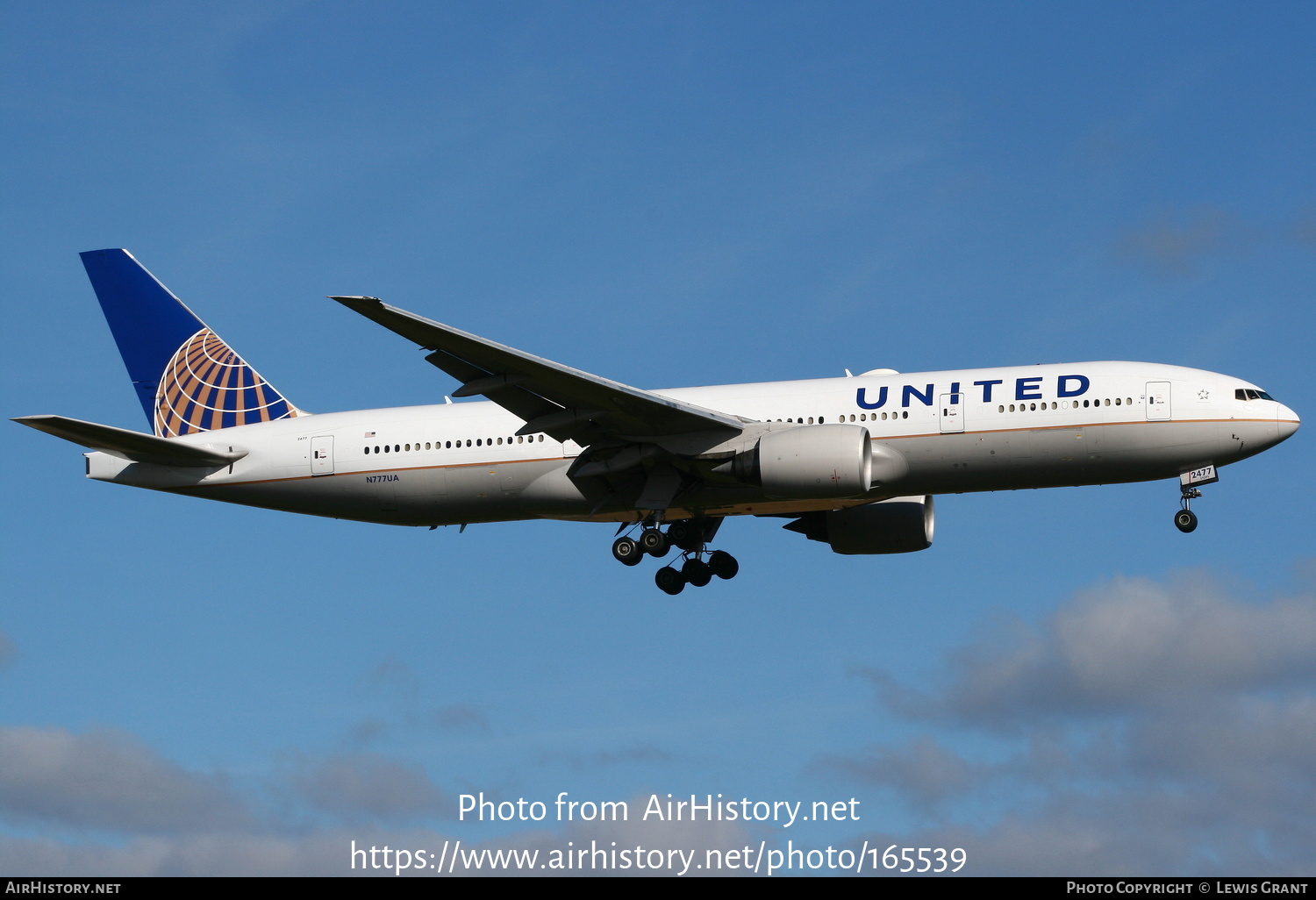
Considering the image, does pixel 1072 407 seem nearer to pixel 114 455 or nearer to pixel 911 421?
pixel 911 421

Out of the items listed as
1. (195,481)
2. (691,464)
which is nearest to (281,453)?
(195,481)

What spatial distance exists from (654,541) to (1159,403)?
11.2m

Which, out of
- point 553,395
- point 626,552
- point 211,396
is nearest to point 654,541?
point 626,552

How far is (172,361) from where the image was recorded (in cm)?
4053

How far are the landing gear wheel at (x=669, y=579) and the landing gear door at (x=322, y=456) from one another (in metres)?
8.04

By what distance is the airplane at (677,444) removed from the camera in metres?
32.6

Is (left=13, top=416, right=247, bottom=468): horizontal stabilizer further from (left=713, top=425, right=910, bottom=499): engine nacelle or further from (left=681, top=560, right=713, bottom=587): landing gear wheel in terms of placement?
(left=713, top=425, right=910, bottom=499): engine nacelle

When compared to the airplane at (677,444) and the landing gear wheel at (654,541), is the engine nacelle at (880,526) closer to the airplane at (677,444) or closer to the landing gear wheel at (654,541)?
the airplane at (677,444)

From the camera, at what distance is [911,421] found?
33.2 meters

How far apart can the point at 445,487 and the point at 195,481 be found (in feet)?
20.4

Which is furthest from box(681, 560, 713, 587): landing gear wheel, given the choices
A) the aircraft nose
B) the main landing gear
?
the aircraft nose

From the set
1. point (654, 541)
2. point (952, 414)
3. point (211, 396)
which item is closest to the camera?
point (952, 414)

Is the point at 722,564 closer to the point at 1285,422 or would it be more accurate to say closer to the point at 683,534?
the point at 683,534
